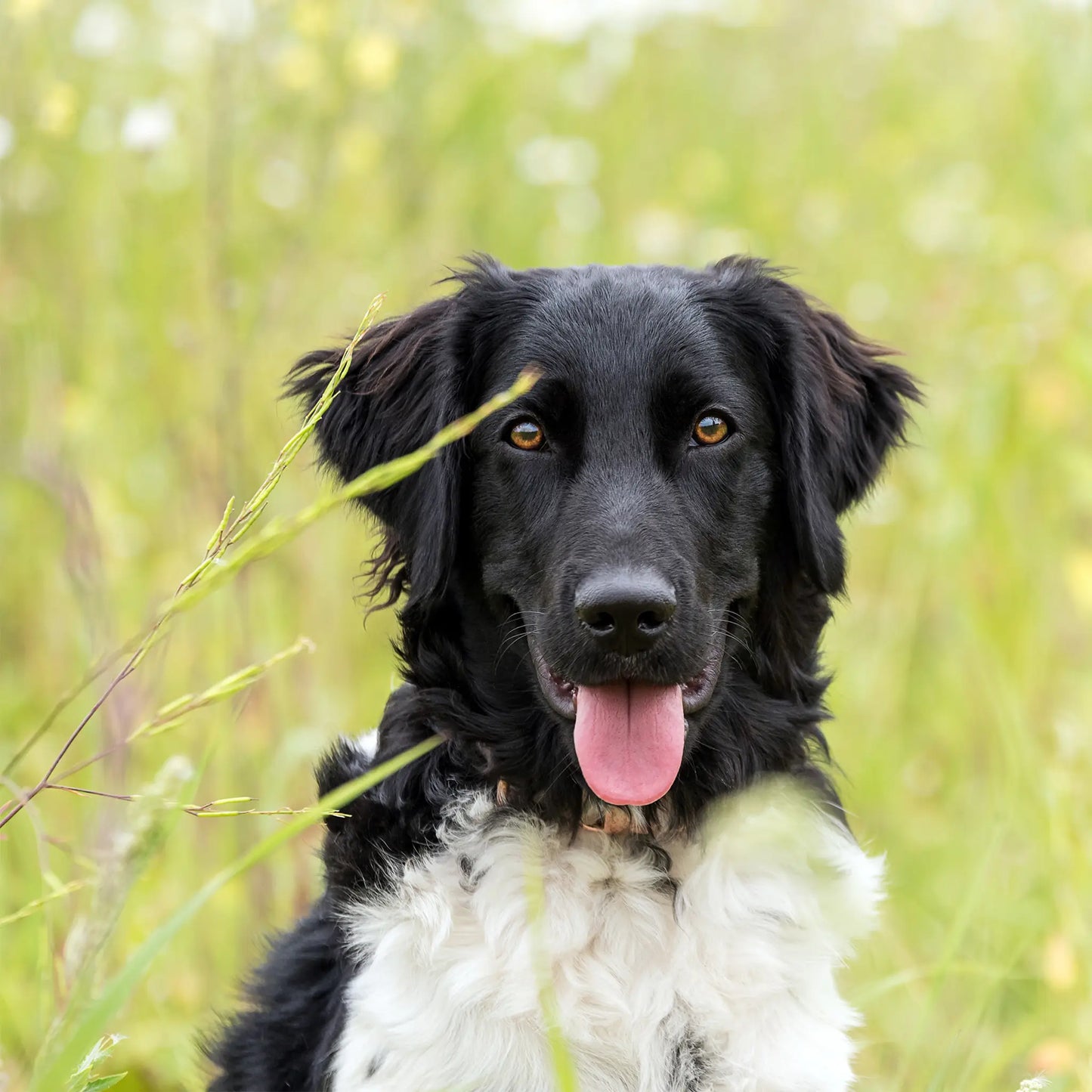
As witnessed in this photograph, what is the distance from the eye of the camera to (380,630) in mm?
5773

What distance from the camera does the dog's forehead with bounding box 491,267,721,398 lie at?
3.03m

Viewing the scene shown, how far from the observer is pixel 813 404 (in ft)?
10.7

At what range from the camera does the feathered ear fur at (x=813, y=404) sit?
319 cm

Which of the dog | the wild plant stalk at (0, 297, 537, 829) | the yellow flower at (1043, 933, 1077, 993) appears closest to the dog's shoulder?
the dog

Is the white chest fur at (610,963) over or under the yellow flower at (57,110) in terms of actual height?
under

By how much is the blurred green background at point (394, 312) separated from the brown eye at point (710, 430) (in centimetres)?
100

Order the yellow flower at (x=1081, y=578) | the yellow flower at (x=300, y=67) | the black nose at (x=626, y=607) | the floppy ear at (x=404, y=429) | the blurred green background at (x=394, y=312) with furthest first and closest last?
the yellow flower at (x=300, y=67) → the yellow flower at (x=1081, y=578) → the blurred green background at (x=394, y=312) → the floppy ear at (x=404, y=429) → the black nose at (x=626, y=607)

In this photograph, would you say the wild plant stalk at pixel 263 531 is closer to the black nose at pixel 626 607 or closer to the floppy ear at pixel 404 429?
the black nose at pixel 626 607

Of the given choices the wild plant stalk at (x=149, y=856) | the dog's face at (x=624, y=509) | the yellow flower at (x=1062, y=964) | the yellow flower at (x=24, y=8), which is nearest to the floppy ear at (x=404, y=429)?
the dog's face at (x=624, y=509)

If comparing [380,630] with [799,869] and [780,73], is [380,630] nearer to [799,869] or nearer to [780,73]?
[799,869]

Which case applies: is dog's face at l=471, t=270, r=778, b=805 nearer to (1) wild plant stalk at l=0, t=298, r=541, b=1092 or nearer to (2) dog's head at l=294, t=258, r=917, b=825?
(2) dog's head at l=294, t=258, r=917, b=825

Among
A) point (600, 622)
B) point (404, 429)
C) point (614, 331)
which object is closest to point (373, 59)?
point (404, 429)

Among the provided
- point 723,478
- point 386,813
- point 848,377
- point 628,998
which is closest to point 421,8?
point 848,377

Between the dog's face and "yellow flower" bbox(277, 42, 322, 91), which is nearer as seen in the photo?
the dog's face
